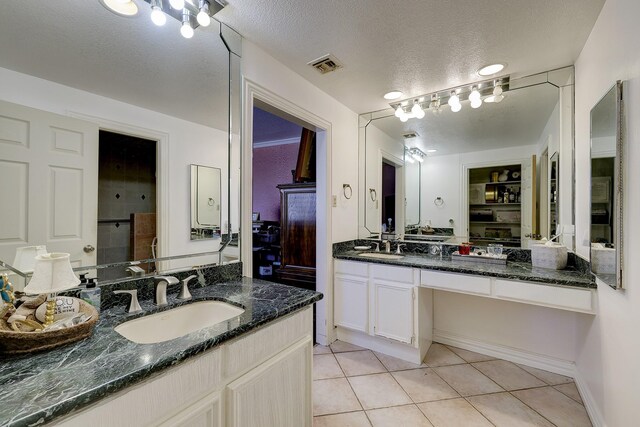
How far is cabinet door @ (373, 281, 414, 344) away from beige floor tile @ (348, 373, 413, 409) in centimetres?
32

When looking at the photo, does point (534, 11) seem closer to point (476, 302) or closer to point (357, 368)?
point (476, 302)

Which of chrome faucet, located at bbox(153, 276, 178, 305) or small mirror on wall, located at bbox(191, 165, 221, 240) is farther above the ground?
small mirror on wall, located at bbox(191, 165, 221, 240)

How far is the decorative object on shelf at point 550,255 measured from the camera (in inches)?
76.5

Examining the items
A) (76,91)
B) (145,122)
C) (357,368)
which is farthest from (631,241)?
(76,91)

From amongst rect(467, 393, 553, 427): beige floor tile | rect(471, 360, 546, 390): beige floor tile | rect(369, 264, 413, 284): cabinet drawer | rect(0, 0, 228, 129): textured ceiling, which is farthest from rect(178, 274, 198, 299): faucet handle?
rect(471, 360, 546, 390): beige floor tile

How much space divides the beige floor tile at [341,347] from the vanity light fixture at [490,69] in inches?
97.5

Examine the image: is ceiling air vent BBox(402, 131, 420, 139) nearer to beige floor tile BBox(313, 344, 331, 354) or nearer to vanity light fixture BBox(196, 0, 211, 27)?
vanity light fixture BBox(196, 0, 211, 27)

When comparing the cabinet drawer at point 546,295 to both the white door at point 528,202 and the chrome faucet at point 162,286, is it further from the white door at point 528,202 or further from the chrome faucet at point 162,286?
the chrome faucet at point 162,286

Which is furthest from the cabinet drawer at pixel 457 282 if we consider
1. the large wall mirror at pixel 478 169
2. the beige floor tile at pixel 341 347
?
the beige floor tile at pixel 341 347

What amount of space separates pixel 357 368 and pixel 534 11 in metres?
2.55

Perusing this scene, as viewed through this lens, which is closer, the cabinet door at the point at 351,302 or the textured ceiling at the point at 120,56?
the textured ceiling at the point at 120,56

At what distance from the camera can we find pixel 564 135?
206 centimetres

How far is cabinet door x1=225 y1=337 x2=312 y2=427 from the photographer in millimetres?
1033

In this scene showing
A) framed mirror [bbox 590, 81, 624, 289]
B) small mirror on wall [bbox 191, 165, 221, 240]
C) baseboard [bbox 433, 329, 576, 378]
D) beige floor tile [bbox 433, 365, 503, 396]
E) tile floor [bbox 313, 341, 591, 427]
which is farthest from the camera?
baseboard [bbox 433, 329, 576, 378]
